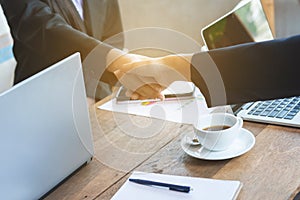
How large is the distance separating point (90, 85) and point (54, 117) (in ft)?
1.72

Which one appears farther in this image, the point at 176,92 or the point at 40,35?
the point at 40,35

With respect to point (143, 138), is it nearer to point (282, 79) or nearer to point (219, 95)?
point (219, 95)

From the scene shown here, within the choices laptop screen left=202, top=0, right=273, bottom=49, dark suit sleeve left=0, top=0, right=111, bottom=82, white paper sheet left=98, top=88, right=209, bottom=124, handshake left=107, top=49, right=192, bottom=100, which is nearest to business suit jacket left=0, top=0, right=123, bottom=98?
dark suit sleeve left=0, top=0, right=111, bottom=82

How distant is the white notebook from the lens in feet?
2.88

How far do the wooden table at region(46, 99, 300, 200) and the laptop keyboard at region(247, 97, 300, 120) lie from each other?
0.15 feet

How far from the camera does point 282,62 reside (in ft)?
3.51

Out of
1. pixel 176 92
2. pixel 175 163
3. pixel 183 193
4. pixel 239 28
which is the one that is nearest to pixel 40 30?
pixel 176 92

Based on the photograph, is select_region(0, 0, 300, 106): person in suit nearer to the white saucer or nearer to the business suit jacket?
the business suit jacket

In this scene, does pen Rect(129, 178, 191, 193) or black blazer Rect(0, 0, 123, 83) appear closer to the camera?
pen Rect(129, 178, 191, 193)

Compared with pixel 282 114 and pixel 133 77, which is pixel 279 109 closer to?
pixel 282 114

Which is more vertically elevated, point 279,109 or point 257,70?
point 257,70

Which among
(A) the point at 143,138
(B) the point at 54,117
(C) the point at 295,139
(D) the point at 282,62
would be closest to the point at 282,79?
(D) the point at 282,62

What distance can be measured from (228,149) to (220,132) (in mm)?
48

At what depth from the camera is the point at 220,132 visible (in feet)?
3.37
